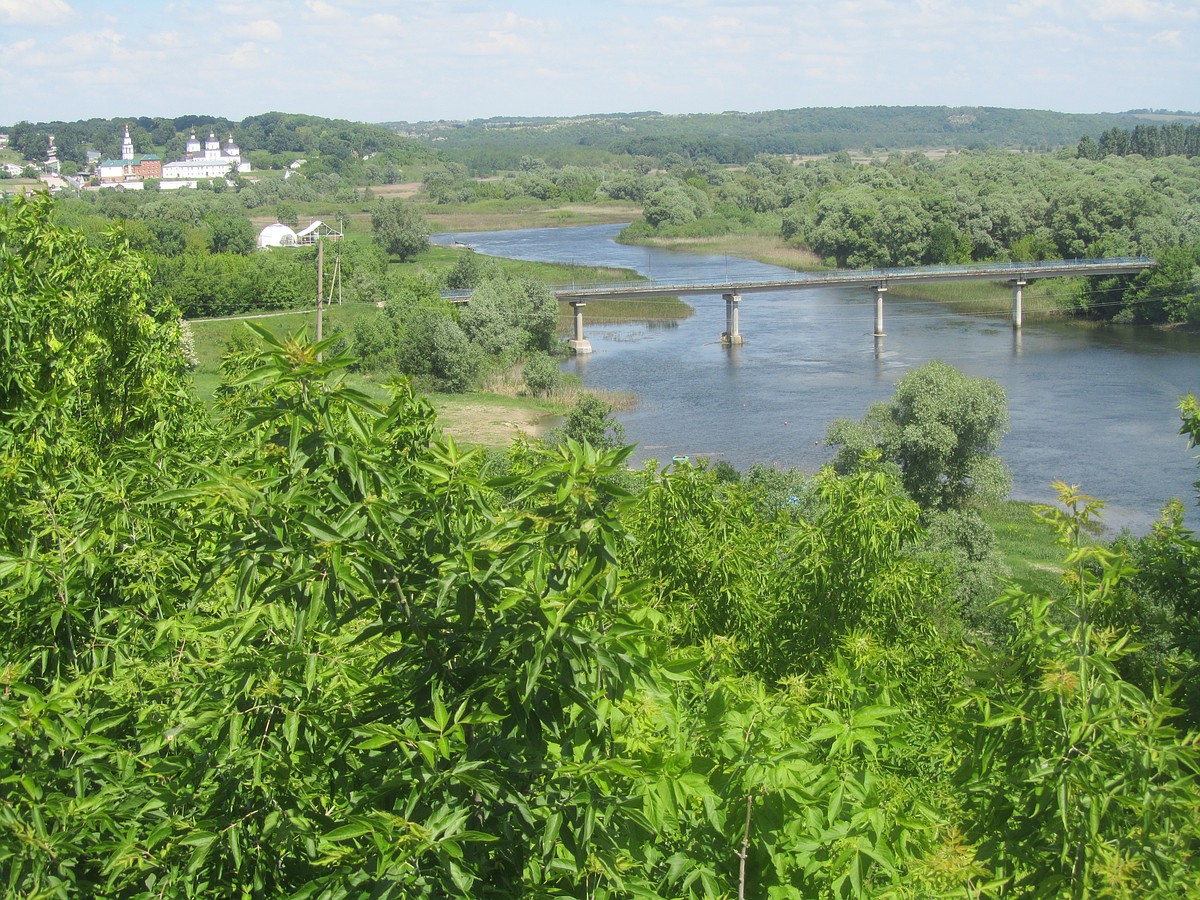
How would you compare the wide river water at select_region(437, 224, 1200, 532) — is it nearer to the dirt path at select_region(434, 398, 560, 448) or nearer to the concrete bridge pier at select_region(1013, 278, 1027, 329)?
the concrete bridge pier at select_region(1013, 278, 1027, 329)

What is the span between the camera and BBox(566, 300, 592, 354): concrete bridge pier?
47.3 m

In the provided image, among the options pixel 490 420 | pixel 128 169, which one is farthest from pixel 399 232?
pixel 128 169

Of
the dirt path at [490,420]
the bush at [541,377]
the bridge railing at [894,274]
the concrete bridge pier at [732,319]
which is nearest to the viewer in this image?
the dirt path at [490,420]

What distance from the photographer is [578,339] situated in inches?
1874

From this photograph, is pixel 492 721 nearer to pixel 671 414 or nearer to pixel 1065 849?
pixel 1065 849

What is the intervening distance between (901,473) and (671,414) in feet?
44.7

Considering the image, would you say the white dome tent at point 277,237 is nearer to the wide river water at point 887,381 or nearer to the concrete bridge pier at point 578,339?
the wide river water at point 887,381

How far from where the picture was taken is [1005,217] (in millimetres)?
64562

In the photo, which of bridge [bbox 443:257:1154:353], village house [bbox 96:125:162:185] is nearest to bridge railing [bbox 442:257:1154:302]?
bridge [bbox 443:257:1154:353]

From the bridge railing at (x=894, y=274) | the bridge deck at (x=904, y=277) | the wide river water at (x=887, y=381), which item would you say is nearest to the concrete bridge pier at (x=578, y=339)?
the wide river water at (x=887, y=381)

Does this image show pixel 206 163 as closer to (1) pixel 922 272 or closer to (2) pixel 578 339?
(2) pixel 578 339

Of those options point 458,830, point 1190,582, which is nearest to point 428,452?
point 458,830

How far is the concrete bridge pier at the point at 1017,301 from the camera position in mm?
50719

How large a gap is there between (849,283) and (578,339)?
14880 millimetres
